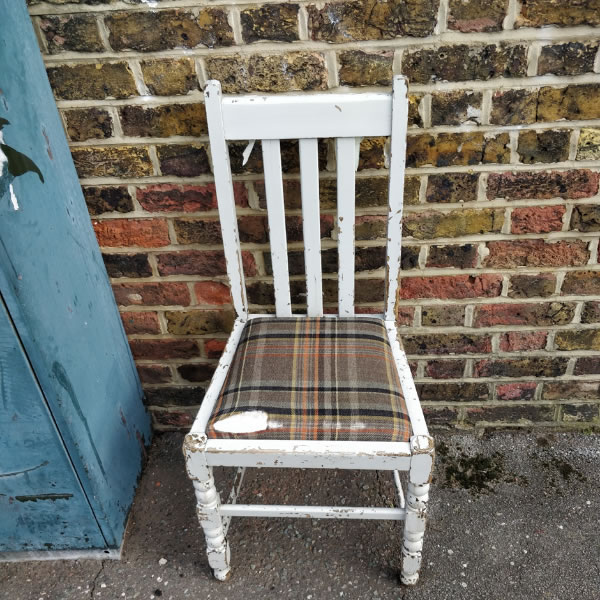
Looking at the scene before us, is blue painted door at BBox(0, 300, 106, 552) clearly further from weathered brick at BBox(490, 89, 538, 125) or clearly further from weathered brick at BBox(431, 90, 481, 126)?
weathered brick at BBox(490, 89, 538, 125)

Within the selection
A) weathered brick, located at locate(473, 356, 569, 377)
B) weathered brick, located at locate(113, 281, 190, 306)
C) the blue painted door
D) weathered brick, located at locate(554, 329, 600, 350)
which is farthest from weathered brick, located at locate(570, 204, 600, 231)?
the blue painted door

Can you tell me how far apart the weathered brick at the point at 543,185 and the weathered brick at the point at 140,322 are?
3.44 feet

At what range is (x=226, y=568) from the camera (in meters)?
1.41

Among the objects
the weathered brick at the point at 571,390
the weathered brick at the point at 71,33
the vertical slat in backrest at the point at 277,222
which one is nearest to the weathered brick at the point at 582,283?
the weathered brick at the point at 571,390

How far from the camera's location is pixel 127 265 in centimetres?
154

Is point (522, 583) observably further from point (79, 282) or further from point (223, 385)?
point (79, 282)

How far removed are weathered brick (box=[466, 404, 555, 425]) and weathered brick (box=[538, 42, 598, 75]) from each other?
1049 mm

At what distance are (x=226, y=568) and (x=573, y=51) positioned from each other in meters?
1.55

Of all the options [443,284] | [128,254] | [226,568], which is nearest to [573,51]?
[443,284]

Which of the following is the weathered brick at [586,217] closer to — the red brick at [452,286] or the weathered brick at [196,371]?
the red brick at [452,286]

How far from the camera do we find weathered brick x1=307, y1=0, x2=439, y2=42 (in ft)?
3.93

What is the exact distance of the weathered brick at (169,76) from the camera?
1271 mm

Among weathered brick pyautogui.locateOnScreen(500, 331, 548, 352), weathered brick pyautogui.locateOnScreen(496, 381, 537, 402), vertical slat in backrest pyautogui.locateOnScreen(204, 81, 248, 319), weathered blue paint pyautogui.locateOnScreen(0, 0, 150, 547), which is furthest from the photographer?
weathered brick pyautogui.locateOnScreen(496, 381, 537, 402)

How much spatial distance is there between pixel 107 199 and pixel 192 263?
289mm
